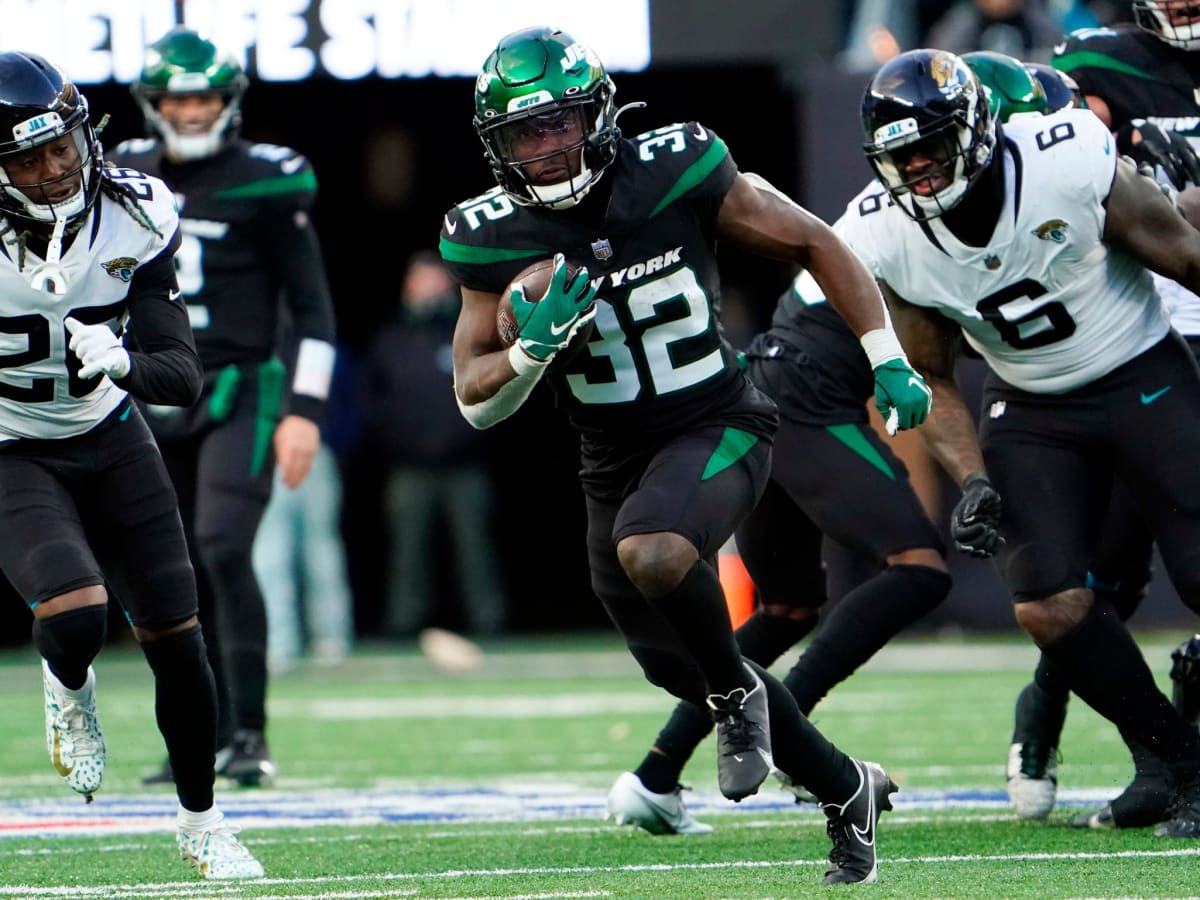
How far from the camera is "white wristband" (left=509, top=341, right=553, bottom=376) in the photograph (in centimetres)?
381

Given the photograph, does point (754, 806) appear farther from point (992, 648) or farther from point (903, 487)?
point (992, 648)

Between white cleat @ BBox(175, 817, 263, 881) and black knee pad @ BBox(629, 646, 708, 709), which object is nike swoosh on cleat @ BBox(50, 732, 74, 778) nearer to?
white cleat @ BBox(175, 817, 263, 881)

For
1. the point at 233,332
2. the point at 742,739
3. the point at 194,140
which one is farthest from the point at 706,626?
the point at 194,140

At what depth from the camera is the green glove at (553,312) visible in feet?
12.3

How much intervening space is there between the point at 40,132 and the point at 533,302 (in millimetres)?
1053

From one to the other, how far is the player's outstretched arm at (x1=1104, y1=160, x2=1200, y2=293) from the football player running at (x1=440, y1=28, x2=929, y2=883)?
69 centimetres

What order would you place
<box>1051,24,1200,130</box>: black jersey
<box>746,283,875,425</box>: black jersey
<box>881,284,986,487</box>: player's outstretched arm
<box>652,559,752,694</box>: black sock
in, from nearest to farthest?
<box>652,559,752,694</box>: black sock
<box>881,284,986,487</box>: player's outstretched arm
<box>746,283,875,425</box>: black jersey
<box>1051,24,1200,130</box>: black jersey

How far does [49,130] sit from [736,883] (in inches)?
77.8

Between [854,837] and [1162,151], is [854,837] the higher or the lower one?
the lower one

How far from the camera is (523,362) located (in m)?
3.82

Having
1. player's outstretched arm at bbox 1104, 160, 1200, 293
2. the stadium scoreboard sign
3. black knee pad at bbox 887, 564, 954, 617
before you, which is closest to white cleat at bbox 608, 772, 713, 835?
black knee pad at bbox 887, 564, 954, 617

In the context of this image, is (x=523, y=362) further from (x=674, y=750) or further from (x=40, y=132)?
(x=674, y=750)

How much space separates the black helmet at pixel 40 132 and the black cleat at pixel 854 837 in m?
1.91

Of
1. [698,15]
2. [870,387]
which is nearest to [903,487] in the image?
[870,387]
